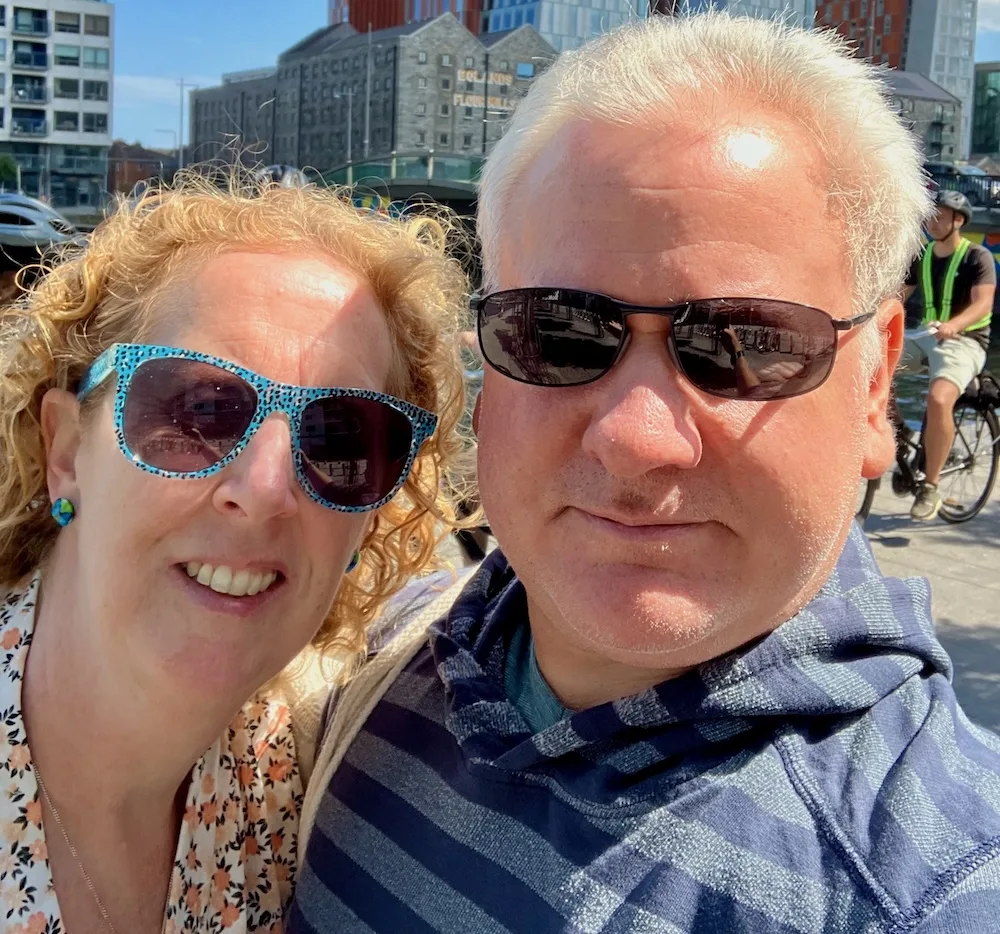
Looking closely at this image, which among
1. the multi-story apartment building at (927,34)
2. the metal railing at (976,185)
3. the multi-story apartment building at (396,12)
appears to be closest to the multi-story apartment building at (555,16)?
the multi-story apartment building at (396,12)

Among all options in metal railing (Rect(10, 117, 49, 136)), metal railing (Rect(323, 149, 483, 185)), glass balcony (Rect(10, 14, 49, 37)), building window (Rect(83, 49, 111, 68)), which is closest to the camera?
metal railing (Rect(323, 149, 483, 185))


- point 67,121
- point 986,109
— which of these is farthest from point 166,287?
point 67,121

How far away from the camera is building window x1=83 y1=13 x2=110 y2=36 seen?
95.1m

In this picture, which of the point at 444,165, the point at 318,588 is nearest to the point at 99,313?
the point at 318,588

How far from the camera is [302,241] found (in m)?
1.61

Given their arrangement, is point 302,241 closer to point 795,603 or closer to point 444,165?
point 795,603

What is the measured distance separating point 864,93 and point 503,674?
94 cm

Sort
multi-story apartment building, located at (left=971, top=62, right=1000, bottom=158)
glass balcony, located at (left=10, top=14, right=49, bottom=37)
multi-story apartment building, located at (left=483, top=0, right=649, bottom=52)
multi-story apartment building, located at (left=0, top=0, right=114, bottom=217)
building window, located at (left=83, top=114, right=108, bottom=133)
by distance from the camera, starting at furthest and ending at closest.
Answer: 1. building window, located at (left=83, top=114, right=108, bottom=133)
2. glass balcony, located at (left=10, top=14, right=49, bottom=37)
3. multi-story apartment building, located at (left=0, top=0, right=114, bottom=217)
4. multi-story apartment building, located at (left=971, top=62, right=1000, bottom=158)
5. multi-story apartment building, located at (left=483, top=0, right=649, bottom=52)

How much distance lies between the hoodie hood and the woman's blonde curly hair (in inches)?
26.6

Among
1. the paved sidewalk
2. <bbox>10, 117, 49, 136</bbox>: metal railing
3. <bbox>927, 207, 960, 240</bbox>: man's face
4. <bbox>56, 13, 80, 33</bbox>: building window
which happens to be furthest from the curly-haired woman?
<bbox>56, 13, 80, 33</bbox>: building window

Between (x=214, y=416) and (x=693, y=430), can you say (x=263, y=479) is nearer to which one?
(x=214, y=416)

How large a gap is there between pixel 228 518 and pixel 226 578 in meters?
0.09

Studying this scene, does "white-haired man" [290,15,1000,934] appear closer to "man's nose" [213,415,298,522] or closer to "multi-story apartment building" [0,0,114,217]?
"man's nose" [213,415,298,522]

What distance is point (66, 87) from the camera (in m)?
93.2
